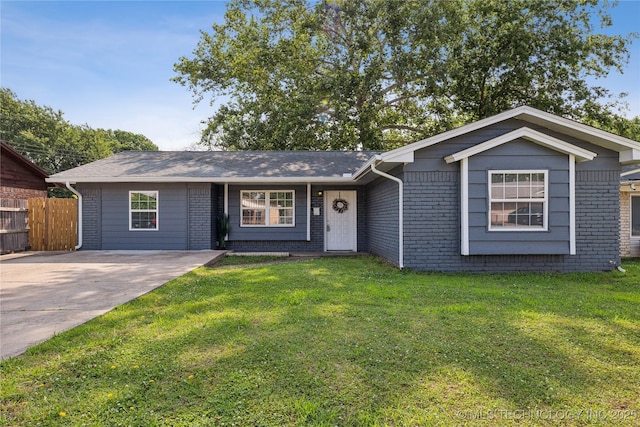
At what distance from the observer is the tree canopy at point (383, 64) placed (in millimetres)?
16766

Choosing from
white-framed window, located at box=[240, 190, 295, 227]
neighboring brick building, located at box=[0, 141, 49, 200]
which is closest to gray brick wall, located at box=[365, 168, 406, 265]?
white-framed window, located at box=[240, 190, 295, 227]

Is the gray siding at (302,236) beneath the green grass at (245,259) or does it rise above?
above

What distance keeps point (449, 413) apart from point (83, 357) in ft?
9.68

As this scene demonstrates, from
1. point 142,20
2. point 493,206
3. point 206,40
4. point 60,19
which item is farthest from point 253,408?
point 206,40

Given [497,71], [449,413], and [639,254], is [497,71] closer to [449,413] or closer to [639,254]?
[639,254]

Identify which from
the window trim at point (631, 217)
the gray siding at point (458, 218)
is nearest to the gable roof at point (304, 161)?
the gray siding at point (458, 218)

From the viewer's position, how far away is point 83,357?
313cm

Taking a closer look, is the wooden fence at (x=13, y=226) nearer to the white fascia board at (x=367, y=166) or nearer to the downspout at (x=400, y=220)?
the white fascia board at (x=367, y=166)

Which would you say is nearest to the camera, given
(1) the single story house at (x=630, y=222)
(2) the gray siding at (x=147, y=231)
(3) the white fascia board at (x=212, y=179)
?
(1) the single story house at (x=630, y=222)

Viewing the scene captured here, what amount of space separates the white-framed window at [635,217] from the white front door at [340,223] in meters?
7.94

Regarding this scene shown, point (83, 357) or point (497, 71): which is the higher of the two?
point (497, 71)

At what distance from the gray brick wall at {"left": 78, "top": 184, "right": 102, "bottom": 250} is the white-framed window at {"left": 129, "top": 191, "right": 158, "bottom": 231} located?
0.99 metres

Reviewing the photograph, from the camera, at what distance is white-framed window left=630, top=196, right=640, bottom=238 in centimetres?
1049

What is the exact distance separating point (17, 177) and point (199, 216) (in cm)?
827
